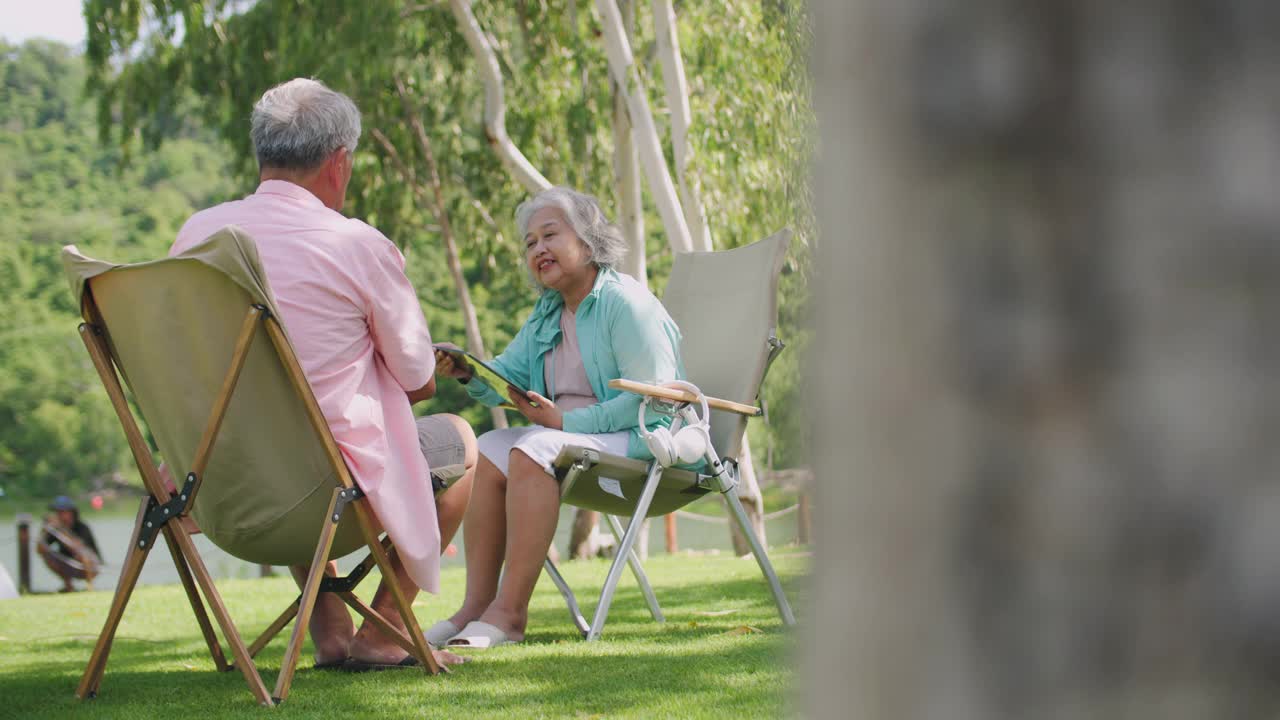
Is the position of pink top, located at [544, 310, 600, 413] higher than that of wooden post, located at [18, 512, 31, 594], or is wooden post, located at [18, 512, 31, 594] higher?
pink top, located at [544, 310, 600, 413]

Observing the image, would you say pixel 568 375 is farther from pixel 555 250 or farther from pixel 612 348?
pixel 555 250

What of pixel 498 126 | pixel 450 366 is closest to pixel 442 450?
pixel 450 366

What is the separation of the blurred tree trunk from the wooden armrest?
10.2ft

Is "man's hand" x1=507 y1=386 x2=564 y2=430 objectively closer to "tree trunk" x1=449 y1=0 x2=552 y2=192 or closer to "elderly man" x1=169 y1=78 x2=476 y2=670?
"elderly man" x1=169 y1=78 x2=476 y2=670

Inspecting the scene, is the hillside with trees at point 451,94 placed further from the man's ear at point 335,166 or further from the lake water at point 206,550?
the man's ear at point 335,166

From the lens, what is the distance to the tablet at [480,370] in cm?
356

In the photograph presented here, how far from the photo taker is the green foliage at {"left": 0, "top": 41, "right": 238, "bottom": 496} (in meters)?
39.6

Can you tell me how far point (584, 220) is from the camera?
4.09m

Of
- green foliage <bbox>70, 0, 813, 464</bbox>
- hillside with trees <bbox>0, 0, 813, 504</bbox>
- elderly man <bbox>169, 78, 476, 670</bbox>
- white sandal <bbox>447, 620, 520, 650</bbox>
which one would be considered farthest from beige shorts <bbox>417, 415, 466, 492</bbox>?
green foliage <bbox>70, 0, 813, 464</bbox>

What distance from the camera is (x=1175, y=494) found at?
13.5 inches

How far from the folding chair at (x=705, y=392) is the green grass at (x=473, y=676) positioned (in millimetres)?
252

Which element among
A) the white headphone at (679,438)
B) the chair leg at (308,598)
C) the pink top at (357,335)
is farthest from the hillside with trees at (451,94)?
the chair leg at (308,598)

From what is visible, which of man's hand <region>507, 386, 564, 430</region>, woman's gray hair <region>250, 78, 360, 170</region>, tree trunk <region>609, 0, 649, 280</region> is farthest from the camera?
tree trunk <region>609, 0, 649, 280</region>

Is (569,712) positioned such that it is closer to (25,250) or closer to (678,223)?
(678,223)
